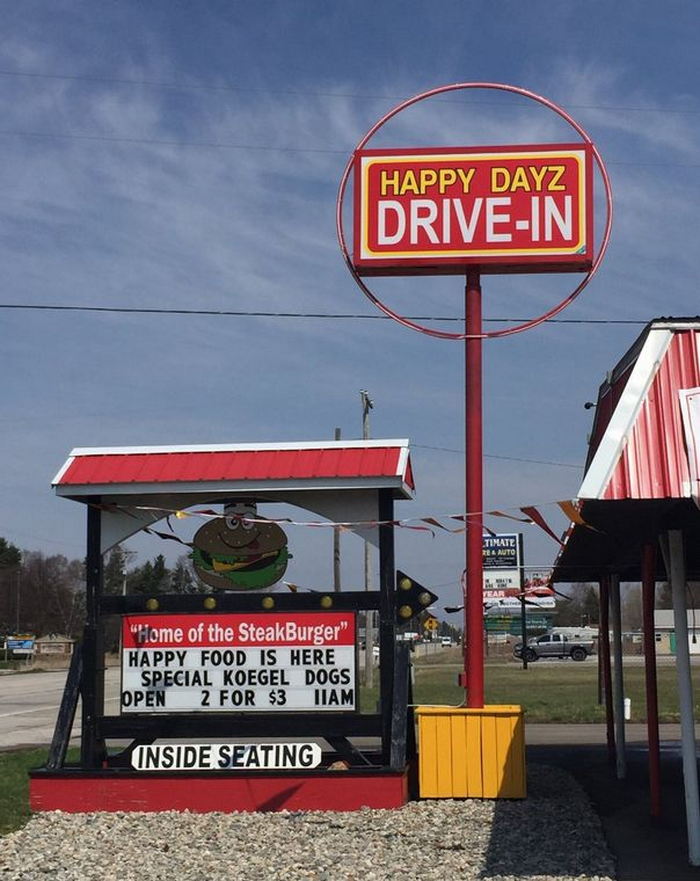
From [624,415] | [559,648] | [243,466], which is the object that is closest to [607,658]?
[243,466]

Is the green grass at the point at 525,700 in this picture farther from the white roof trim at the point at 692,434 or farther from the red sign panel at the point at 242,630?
the white roof trim at the point at 692,434

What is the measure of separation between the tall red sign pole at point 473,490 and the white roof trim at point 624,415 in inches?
149

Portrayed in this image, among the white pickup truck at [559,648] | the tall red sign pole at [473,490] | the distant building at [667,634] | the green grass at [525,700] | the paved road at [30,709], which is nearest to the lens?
the tall red sign pole at [473,490]

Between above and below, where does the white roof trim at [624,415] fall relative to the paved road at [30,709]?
above

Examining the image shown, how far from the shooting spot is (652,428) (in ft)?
26.3

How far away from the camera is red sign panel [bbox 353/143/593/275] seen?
40.5ft

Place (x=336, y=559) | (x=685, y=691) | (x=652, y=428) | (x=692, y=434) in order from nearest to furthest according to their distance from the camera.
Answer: (x=692, y=434) → (x=652, y=428) → (x=685, y=691) → (x=336, y=559)

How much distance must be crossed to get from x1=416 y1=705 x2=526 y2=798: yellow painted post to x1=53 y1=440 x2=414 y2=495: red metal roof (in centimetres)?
252

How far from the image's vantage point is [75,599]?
121 meters

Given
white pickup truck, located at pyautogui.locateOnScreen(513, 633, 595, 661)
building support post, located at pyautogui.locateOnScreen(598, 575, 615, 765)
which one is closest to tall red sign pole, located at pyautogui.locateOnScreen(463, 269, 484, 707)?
building support post, located at pyautogui.locateOnScreen(598, 575, 615, 765)

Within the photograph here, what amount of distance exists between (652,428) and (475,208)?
5.11 metres

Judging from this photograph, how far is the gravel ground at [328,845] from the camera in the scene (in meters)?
8.78

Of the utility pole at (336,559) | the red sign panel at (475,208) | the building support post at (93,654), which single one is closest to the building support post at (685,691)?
the red sign panel at (475,208)

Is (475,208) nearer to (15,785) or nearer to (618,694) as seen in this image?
(618,694)
